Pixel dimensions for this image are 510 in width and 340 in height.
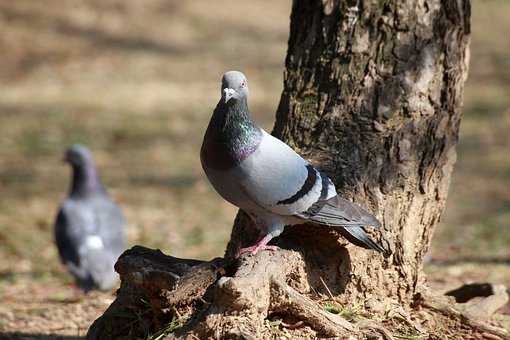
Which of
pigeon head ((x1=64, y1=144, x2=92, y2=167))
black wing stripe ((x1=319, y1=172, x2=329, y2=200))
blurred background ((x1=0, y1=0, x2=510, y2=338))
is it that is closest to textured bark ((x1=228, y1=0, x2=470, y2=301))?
black wing stripe ((x1=319, y1=172, x2=329, y2=200))

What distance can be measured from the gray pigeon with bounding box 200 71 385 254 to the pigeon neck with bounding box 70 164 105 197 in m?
3.84

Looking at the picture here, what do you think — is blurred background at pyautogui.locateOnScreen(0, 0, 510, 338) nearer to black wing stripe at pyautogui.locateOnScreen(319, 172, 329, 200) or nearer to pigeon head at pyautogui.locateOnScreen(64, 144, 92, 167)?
pigeon head at pyautogui.locateOnScreen(64, 144, 92, 167)

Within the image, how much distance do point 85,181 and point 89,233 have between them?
458mm

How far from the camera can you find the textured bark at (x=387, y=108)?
4023mm

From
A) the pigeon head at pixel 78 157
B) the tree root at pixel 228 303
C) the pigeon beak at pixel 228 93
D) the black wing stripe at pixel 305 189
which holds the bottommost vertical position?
the pigeon head at pixel 78 157

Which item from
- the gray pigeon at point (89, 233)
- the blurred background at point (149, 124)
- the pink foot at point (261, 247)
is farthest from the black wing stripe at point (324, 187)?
the gray pigeon at point (89, 233)

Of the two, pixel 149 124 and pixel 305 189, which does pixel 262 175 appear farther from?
pixel 149 124

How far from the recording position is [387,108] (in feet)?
13.6

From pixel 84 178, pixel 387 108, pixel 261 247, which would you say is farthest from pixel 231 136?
pixel 84 178

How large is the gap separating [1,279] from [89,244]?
2.47 ft

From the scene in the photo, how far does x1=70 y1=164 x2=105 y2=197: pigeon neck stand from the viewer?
739 cm

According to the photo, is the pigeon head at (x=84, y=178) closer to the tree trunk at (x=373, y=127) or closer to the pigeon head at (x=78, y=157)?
the pigeon head at (x=78, y=157)

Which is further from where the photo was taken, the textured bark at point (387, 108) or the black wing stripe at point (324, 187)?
the textured bark at point (387, 108)

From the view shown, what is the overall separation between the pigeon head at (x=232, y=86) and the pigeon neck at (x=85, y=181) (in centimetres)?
400
